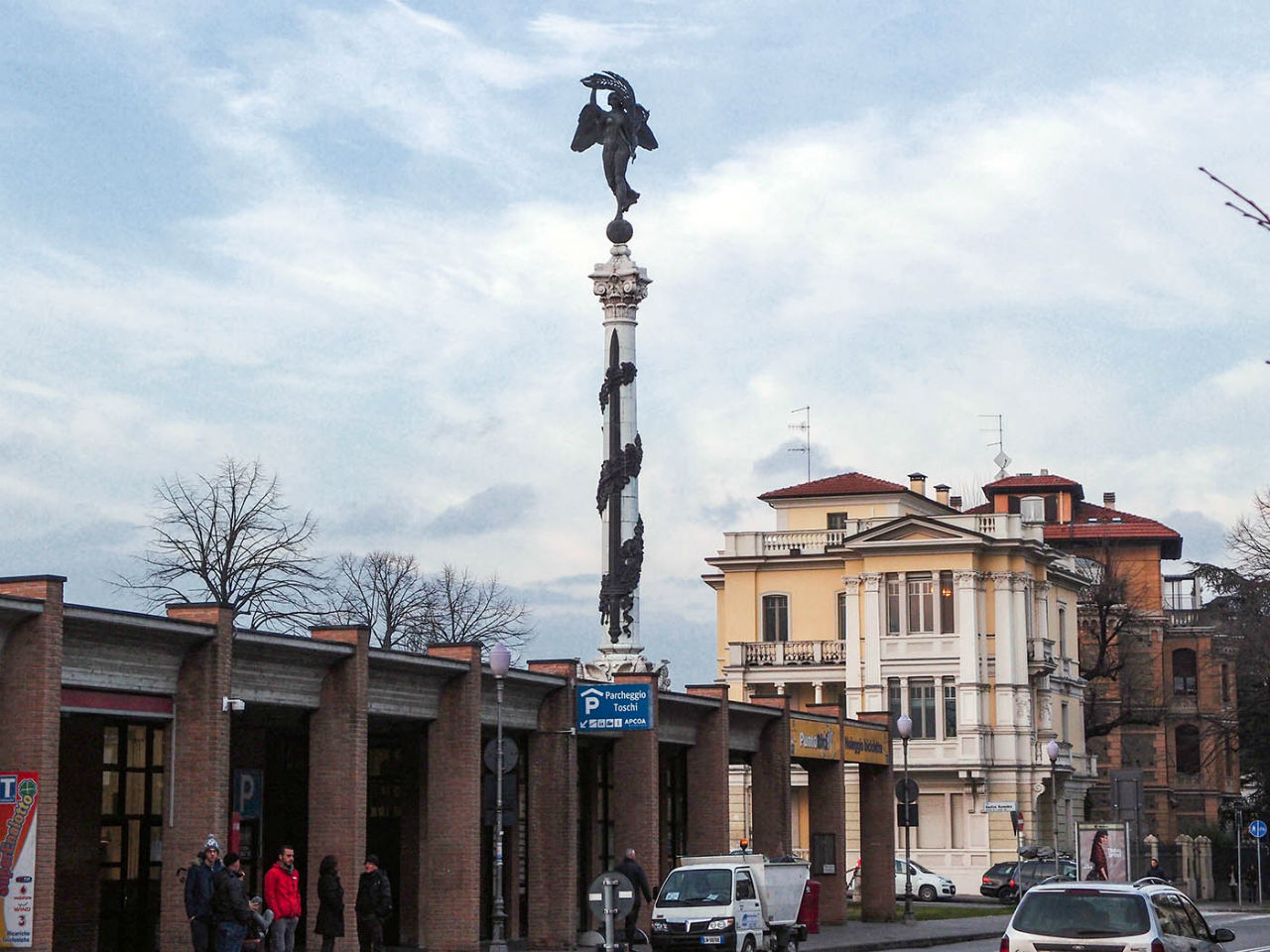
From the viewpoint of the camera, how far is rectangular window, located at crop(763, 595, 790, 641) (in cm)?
7512

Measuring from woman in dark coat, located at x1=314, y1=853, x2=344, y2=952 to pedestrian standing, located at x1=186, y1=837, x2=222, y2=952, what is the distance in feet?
10.1

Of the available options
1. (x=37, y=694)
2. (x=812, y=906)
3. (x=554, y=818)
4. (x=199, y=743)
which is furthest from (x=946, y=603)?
(x=37, y=694)

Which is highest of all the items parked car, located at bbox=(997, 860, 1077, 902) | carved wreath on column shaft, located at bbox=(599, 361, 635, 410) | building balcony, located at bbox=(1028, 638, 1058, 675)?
carved wreath on column shaft, located at bbox=(599, 361, 635, 410)

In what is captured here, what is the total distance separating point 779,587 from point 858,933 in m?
35.4

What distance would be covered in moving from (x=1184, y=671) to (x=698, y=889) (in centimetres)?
7283

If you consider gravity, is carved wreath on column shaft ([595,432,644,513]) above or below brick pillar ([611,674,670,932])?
above

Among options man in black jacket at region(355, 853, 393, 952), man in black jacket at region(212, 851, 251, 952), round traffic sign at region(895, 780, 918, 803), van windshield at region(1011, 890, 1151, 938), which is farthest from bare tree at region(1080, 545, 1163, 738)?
van windshield at region(1011, 890, 1151, 938)

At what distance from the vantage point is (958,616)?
70.6 metres

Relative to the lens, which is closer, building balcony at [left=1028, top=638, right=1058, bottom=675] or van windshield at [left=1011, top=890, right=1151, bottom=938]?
van windshield at [left=1011, top=890, right=1151, bottom=938]

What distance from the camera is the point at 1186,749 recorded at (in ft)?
322

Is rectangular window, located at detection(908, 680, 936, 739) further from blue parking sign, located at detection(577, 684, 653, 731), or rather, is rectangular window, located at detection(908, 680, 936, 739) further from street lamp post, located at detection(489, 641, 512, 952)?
street lamp post, located at detection(489, 641, 512, 952)

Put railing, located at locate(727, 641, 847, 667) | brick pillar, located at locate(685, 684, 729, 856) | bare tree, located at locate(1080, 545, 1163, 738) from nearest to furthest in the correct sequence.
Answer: brick pillar, located at locate(685, 684, 729, 856), railing, located at locate(727, 641, 847, 667), bare tree, located at locate(1080, 545, 1163, 738)

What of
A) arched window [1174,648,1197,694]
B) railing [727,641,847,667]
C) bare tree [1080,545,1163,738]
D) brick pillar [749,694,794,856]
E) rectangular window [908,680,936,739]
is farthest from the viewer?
arched window [1174,648,1197,694]

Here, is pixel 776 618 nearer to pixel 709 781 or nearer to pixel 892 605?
pixel 892 605
